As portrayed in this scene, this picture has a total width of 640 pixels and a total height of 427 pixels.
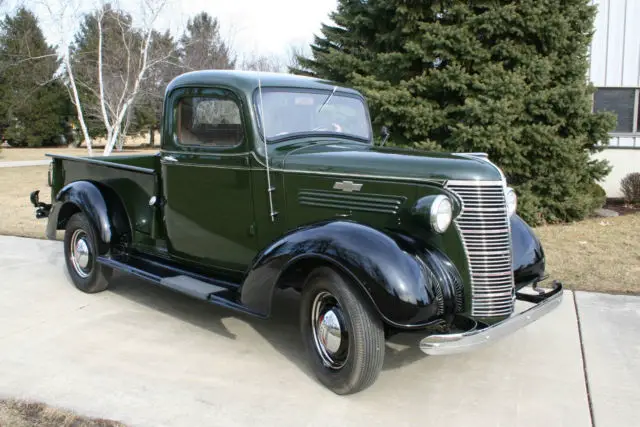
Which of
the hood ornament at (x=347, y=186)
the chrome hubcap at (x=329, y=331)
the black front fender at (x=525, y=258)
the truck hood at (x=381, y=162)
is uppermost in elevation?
the truck hood at (x=381, y=162)

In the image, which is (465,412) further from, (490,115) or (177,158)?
(490,115)

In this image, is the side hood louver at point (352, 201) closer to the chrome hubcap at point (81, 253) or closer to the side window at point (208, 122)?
the side window at point (208, 122)

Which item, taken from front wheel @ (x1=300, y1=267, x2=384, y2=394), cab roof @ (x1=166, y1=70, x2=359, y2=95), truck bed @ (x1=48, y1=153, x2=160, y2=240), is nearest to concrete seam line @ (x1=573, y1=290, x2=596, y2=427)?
front wheel @ (x1=300, y1=267, x2=384, y2=394)

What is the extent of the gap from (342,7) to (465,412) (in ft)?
28.5

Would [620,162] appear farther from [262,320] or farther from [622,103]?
[262,320]

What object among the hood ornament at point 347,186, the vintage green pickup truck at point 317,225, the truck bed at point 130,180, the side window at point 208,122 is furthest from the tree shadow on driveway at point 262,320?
the side window at point 208,122

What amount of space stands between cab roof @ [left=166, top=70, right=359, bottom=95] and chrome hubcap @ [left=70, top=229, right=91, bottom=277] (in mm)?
1739

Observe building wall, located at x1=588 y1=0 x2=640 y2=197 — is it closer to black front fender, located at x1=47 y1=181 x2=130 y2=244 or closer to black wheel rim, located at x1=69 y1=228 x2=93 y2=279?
black front fender, located at x1=47 y1=181 x2=130 y2=244

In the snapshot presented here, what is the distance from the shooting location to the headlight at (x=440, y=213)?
3.22 m

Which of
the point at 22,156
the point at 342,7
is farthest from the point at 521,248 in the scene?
the point at 22,156

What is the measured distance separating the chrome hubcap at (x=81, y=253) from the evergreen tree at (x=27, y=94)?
91.4 feet

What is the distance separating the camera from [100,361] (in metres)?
3.88

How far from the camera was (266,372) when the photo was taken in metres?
3.74

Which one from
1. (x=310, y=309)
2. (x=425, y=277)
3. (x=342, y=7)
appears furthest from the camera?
(x=342, y=7)
